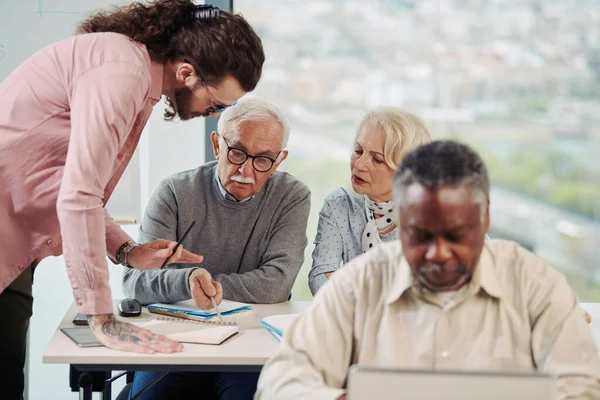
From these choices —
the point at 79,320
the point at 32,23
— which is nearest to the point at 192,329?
the point at 79,320

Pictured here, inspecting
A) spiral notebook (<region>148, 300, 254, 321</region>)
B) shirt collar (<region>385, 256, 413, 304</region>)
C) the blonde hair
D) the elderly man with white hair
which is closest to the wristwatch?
spiral notebook (<region>148, 300, 254, 321</region>)

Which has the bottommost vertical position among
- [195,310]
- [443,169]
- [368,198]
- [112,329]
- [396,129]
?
[195,310]

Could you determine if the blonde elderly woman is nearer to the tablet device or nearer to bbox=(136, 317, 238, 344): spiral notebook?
bbox=(136, 317, 238, 344): spiral notebook

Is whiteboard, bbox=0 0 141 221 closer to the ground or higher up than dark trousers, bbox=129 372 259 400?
higher up

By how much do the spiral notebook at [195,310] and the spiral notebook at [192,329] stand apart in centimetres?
3

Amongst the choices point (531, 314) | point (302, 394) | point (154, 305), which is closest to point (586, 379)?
point (531, 314)

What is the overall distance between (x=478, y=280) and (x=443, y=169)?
25 cm

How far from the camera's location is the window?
3898 millimetres

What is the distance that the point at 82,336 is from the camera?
210 cm

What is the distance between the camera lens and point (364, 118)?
285 centimetres

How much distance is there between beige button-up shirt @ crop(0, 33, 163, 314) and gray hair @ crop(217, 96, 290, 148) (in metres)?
0.60

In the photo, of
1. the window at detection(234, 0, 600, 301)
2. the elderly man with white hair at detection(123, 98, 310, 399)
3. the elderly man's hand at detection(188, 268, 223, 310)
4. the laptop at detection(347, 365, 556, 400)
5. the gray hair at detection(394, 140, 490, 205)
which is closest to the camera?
the laptop at detection(347, 365, 556, 400)

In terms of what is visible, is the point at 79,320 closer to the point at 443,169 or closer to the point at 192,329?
the point at 192,329

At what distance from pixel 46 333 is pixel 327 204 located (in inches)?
65.8
